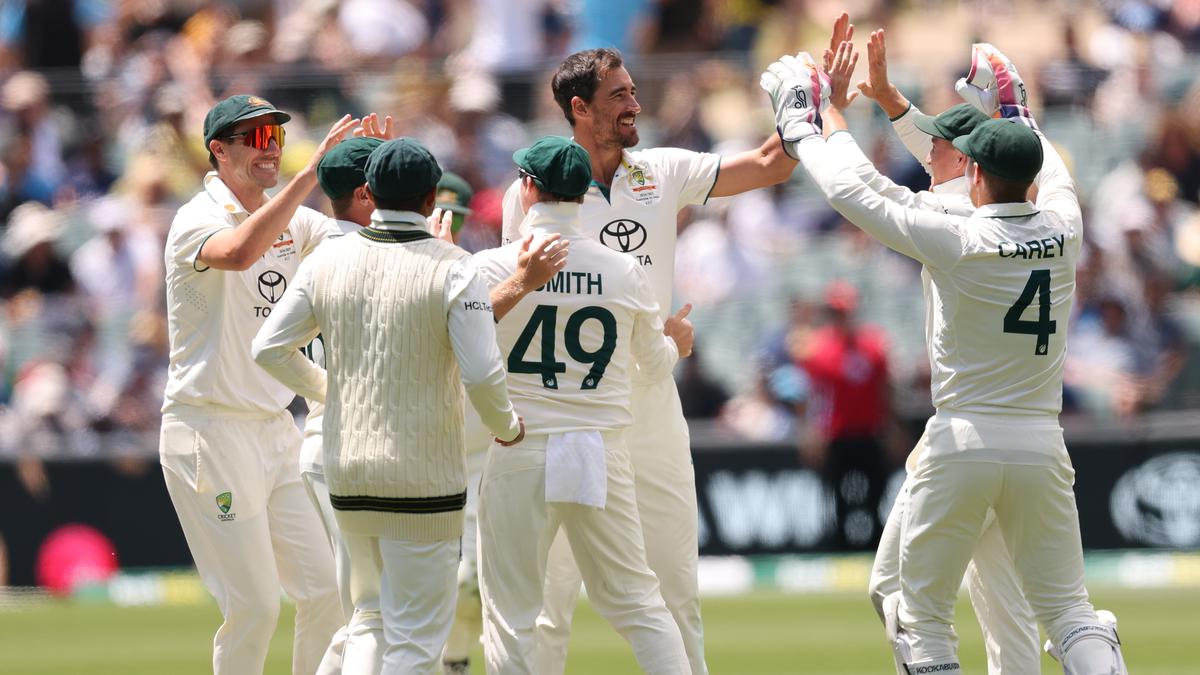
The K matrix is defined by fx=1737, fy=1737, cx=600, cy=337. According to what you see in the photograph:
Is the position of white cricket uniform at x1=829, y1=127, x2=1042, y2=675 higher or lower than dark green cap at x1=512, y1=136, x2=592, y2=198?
lower

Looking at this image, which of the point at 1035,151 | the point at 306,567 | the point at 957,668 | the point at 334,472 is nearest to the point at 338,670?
the point at 306,567

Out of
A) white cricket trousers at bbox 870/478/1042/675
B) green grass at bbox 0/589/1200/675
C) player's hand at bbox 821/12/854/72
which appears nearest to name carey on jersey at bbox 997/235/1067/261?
white cricket trousers at bbox 870/478/1042/675

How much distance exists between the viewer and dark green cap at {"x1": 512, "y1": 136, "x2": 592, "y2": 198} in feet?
20.1

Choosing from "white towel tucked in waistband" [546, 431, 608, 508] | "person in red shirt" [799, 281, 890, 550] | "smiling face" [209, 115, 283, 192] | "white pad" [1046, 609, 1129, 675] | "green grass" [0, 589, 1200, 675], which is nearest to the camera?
"white pad" [1046, 609, 1129, 675]

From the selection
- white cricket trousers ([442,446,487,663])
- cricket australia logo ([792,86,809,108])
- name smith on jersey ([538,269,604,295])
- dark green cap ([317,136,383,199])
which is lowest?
white cricket trousers ([442,446,487,663])

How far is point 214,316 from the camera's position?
6621 mm

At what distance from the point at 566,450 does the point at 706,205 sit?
7.67 metres

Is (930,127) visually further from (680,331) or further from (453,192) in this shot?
(453,192)

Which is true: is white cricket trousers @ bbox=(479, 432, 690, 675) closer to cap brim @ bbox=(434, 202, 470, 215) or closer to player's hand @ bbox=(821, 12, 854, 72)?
player's hand @ bbox=(821, 12, 854, 72)

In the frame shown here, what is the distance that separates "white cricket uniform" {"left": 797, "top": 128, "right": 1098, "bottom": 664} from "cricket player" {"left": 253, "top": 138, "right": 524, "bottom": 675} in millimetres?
1405

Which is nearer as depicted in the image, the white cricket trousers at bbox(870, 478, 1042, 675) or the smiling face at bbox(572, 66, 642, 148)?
the white cricket trousers at bbox(870, 478, 1042, 675)

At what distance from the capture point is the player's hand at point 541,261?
19.4ft

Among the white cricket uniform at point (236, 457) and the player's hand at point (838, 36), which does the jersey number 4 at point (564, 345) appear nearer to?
the white cricket uniform at point (236, 457)

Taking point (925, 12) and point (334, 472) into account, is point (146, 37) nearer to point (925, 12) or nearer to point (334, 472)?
point (925, 12)
